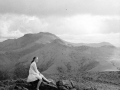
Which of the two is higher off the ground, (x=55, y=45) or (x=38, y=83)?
(x=55, y=45)

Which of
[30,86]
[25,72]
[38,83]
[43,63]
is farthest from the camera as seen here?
[43,63]

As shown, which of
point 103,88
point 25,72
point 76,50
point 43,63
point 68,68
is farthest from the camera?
point 76,50

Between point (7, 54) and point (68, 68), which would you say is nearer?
point (68, 68)

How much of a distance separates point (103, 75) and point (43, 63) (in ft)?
159

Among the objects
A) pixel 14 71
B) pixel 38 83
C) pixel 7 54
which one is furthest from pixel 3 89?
pixel 7 54

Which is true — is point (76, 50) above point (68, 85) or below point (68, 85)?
above

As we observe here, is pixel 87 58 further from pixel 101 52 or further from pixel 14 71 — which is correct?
pixel 14 71

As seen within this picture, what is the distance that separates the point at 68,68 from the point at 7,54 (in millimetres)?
41128

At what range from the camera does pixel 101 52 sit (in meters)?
71.5

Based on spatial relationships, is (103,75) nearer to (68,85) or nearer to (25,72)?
(68,85)

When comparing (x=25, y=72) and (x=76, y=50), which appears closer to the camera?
(x=25, y=72)

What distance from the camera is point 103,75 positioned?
22406mm

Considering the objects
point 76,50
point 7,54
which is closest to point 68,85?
point 76,50

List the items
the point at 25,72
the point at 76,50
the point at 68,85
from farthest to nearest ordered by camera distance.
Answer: the point at 76,50, the point at 25,72, the point at 68,85
